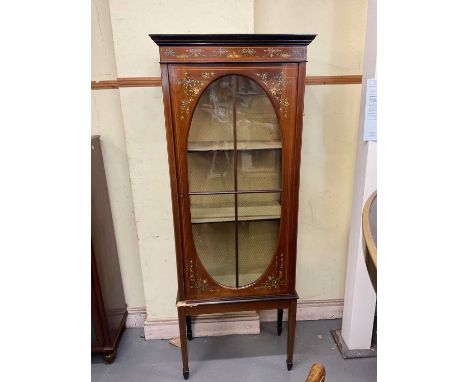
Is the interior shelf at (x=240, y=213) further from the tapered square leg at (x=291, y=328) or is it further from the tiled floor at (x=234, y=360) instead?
the tiled floor at (x=234, y=360)

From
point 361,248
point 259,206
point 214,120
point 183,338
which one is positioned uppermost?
point 214,120

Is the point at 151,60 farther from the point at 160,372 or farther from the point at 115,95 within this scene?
the point at 160,372

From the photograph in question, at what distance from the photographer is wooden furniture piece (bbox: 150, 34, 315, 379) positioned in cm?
111

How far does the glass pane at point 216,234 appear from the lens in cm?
130

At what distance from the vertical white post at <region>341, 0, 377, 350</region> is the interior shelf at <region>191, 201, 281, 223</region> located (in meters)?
0.43

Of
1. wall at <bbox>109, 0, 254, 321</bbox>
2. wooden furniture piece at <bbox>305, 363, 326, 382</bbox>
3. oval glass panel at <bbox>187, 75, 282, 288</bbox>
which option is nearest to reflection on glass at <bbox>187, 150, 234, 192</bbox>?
oval glass panel at <bbox>187, 75, 282, 288</bbox>

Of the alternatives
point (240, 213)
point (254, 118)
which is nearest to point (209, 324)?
point (240, 213)

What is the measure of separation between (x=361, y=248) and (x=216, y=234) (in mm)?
→ 687

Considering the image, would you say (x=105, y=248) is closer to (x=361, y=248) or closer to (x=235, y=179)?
(x=235, y=179)

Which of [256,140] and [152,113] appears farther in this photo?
[152,113]

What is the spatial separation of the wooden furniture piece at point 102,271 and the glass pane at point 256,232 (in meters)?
0.66

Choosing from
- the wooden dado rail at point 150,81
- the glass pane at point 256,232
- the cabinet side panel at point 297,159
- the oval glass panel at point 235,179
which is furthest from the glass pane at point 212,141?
the wooden dado rail at point 150,81

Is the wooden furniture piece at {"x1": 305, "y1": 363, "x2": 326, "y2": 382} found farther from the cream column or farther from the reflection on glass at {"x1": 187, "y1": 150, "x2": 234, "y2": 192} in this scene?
the cream column

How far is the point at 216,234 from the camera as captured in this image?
4.43 ft
